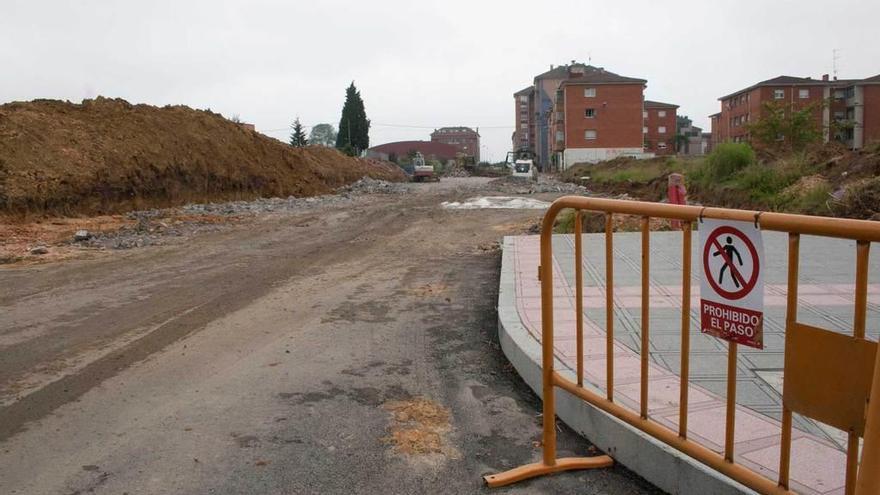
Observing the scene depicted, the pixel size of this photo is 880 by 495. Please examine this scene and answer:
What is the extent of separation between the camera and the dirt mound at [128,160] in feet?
64.4

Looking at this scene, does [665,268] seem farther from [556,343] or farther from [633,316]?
[556,343]

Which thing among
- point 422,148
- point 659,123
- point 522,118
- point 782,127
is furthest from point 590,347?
point 522,118

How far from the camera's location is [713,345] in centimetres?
532

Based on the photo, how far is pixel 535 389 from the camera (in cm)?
499

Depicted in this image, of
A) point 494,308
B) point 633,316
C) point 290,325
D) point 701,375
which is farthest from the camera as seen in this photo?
point 494,308

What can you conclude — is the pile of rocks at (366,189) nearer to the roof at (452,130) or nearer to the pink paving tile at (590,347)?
the pink paving tile at (590,347)

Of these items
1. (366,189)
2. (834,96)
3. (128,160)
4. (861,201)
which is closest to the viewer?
(861,201)

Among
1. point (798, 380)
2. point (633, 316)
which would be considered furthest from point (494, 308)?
point (798, 380)

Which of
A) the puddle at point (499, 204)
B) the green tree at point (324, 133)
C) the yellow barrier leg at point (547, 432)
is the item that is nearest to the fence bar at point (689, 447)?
the yellow barrier leg at point (547, 432)

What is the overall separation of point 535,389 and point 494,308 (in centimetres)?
294

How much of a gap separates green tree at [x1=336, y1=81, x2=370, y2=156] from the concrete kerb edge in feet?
279

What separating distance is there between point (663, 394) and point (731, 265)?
1565 mm

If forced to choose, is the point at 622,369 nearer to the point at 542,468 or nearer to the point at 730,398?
the point at 542,468

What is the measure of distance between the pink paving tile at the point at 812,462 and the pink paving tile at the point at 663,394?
0.68 meters
